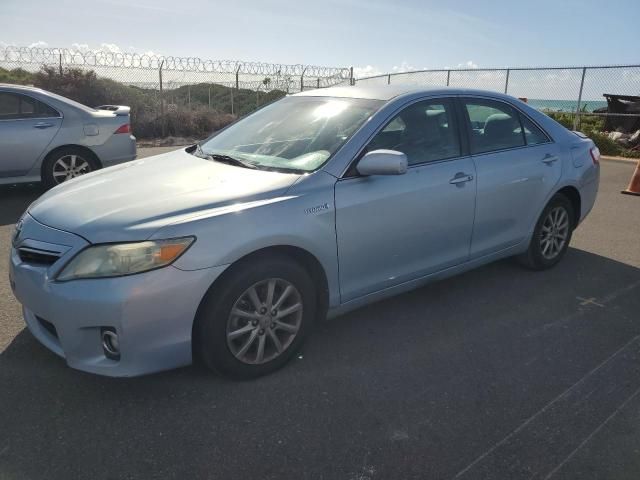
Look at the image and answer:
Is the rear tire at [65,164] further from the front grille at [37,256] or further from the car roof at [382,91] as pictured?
the front grille at [37,256]

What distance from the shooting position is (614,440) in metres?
2.62

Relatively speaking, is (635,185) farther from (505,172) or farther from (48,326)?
(48,326)

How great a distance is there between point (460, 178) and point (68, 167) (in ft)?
18.4

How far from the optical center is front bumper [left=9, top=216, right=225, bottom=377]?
2555mm

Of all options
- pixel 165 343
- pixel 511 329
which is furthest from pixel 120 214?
pixel 511 329

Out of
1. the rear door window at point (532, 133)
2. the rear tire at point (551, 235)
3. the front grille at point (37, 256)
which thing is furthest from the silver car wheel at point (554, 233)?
the front grille at point (37, 256)

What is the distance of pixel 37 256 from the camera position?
2822 millimetres

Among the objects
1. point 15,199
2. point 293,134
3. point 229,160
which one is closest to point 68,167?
point 15,199

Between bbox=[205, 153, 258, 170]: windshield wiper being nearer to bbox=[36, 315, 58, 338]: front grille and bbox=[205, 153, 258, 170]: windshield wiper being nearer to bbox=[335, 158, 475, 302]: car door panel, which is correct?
bbox=[335, 158, 475, 302]: car door panel

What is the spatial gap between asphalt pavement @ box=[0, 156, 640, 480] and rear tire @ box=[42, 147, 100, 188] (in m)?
3.54

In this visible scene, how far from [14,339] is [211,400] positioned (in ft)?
4.77

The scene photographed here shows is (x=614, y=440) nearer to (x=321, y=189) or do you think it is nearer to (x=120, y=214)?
(x=321, y=189)

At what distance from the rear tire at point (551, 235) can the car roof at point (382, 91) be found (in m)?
1.25

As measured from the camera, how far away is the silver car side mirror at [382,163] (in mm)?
3209
